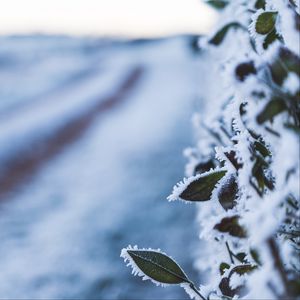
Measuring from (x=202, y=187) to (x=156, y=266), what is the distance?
217mm

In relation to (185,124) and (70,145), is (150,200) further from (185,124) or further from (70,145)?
(185,124)

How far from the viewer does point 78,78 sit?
22.1 m

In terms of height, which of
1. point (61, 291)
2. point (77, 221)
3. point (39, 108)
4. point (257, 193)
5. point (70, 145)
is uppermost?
point (39, 108)

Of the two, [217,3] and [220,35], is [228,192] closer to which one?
[220,35]

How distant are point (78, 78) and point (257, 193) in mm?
21794

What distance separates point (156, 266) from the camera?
1.09m

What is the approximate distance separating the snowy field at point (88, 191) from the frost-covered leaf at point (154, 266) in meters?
2.14

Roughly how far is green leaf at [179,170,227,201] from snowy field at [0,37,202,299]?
7.42 feet

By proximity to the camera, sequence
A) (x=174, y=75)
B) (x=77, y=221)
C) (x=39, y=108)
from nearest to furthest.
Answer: (x=77, y=221), (x=39, y=108), (x=174, y=75)

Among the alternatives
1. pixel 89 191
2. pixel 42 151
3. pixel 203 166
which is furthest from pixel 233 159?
pixel 42 151

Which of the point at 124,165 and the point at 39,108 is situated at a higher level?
the point at 39,108

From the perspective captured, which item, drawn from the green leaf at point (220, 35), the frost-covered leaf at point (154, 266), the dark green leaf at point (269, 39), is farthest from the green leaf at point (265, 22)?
the green leaf at point (220, 35)

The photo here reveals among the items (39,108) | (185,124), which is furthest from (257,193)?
(39,108)

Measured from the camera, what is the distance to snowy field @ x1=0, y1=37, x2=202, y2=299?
11.3ft
